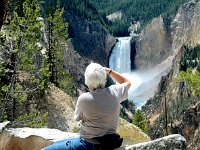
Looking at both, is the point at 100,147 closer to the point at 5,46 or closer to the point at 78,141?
Result: the point at 78,141

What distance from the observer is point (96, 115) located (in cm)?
809

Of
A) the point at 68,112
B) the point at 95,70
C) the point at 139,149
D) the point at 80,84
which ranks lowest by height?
the point at 80,84

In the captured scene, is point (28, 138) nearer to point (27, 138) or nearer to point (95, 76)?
point (27, 138)

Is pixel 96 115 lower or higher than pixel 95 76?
lower

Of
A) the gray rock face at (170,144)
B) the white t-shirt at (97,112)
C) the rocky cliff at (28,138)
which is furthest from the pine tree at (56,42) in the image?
the white t-shirt at (97,112)

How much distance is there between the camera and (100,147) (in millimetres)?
8047

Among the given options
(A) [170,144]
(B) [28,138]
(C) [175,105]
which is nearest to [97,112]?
(A) [170,144]

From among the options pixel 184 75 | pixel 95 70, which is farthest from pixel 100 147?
pixel 184 75

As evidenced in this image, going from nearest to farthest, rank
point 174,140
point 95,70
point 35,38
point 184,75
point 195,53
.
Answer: point 95,70 < point 174,140 < point 35,38 < point 184,75 < point 195,53

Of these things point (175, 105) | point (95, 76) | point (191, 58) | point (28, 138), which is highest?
point (95, 76)

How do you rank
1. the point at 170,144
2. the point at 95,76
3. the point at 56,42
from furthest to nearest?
the point at 56,42 < the point at 170,144 < the point at 95,76

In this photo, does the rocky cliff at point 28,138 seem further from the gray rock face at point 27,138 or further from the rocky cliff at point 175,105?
the rocky cliff at point 175,105

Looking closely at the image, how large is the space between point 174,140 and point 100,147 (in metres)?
2.01

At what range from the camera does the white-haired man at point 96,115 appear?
8.04 metres
